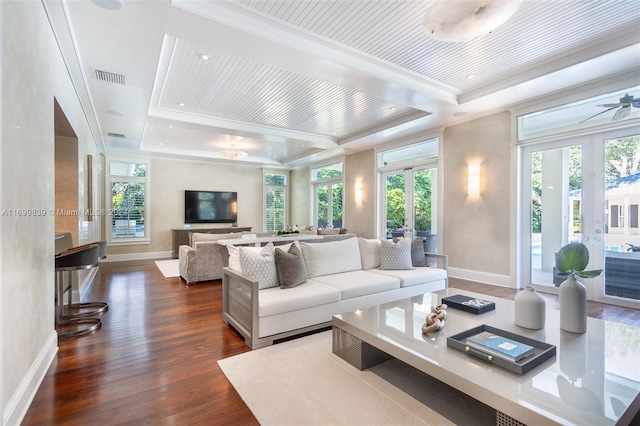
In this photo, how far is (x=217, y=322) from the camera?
3.41 meters

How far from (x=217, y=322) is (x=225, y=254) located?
2218 millimetres

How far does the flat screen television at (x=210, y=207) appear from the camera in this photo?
362 inches

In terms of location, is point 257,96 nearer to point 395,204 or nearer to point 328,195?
point 395,204

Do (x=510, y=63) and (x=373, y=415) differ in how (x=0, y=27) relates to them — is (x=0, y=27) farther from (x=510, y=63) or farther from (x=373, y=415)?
(x=510, y=63)

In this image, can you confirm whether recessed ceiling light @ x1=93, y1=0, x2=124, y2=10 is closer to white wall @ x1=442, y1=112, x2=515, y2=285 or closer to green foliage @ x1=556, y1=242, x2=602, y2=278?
green foliage @ x1=556, y1=242, x2=602, y2=278

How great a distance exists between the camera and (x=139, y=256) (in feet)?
27.6

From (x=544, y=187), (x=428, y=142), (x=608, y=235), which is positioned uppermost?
(x=428, y=142)

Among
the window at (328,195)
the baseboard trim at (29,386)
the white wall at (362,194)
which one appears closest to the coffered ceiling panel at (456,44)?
the baseboard trim at (29,386)

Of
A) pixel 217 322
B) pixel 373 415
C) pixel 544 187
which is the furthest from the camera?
pixel 544 187

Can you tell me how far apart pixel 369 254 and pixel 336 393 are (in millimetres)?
2337

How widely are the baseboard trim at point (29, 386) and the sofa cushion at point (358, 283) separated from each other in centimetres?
239

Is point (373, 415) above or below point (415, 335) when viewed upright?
below

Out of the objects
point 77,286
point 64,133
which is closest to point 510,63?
point 64,133

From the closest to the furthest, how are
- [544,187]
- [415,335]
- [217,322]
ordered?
1. [415,335]
2. [217,322]
3. [544,187]
